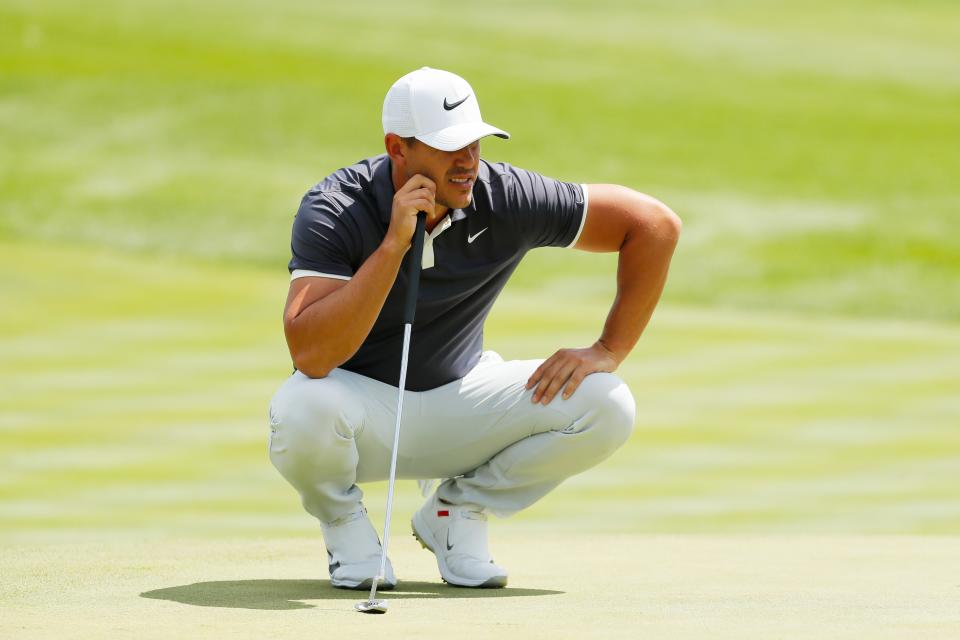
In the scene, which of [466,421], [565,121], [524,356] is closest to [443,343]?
[466,421]

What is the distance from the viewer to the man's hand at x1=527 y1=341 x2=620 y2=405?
3914mm

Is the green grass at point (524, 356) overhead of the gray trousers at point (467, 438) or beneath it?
overhead

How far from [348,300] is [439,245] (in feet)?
1.14

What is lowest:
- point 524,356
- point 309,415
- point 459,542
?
point 459,542

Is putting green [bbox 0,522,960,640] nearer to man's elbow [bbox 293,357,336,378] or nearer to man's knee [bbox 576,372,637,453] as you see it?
man's knee [bbox 576,372,637,453]

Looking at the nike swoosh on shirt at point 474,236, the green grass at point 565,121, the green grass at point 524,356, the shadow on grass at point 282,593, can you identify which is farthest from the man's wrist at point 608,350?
the green grass at point 565,121

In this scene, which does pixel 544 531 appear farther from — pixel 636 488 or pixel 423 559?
pixel 423 559

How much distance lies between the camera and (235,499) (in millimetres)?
6188

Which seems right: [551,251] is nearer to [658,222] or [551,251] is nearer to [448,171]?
[658,222]

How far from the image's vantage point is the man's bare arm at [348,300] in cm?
356

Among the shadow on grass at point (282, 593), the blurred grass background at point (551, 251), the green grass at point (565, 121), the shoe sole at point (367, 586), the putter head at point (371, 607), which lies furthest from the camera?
the green grass at point (565, 121)

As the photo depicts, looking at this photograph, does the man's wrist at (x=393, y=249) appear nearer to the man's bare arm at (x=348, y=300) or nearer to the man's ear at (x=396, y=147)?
the man's bare arm at (x=348, y=300)

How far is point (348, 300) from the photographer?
3.55 meters

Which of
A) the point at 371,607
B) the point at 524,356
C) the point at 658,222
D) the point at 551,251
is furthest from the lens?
the point at 551,251
